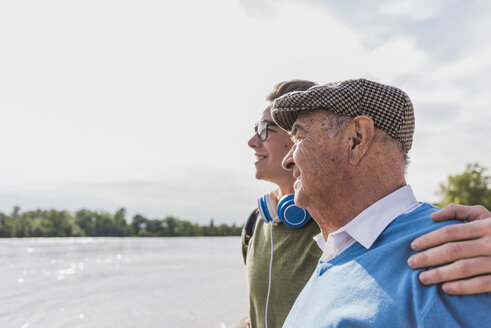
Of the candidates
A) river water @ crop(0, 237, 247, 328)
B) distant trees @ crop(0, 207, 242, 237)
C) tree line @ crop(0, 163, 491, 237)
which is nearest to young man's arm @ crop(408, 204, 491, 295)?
river water @ crop(0, 237, 247, 328)

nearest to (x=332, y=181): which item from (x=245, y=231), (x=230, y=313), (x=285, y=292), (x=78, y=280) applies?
(x=285, y=292)

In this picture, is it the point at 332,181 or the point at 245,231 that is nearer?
the point at 332,181

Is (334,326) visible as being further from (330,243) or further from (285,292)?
(285,292)

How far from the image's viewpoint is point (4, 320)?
8.27 meters

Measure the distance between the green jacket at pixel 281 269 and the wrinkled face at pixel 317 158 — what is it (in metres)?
0.88

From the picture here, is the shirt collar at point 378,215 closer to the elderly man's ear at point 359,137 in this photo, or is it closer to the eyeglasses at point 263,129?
the elderly man's ear at point 359,137

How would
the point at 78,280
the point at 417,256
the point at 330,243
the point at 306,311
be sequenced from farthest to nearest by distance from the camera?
the point at 78,280 < the point at 330,243 < the point at 306,311 < the point at 417,256

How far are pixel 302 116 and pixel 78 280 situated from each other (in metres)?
16.1

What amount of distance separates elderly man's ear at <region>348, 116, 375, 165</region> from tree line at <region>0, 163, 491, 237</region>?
44.6 meters

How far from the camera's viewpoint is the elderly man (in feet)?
4.03

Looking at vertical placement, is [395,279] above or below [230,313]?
above

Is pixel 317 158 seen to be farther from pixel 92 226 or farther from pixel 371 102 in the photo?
Result: pixel 92 226

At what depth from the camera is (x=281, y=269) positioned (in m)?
2.42

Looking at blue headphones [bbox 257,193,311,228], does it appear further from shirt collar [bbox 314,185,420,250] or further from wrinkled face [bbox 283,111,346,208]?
shirt collar [bbox 314,185,420,250]
